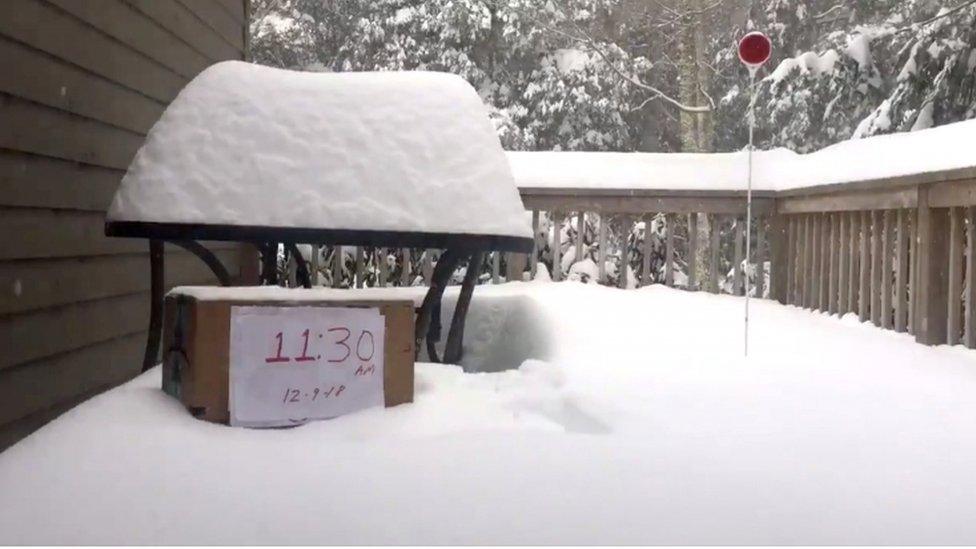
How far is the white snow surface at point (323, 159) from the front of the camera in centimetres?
248

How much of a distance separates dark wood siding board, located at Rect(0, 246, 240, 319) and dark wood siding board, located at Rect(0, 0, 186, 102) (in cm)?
65

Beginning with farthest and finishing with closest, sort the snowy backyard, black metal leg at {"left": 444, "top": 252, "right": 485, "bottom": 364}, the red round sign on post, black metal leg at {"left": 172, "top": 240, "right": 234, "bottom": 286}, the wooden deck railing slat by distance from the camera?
the red round sign on post → the wooden deck railing slat → black metal leg at {"left": 444, "top": 252, "right": 485, "bottom": 364} → black metal leg at {"left": 172, "top": 240, "right": 234, "bottom": 286} → the snowy backyard

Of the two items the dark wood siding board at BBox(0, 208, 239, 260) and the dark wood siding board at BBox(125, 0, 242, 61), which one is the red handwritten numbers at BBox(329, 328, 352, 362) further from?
the dark wood siding board at BBox(125, 0, 242, 61)

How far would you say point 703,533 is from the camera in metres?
1.54

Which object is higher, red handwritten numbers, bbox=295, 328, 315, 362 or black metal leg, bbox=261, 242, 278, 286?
black metal leg, bbox=261, 242, 278, 286

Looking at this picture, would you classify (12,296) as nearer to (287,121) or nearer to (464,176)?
(287,121)

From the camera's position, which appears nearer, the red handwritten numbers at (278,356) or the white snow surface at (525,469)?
the white snow surface at (525,469)

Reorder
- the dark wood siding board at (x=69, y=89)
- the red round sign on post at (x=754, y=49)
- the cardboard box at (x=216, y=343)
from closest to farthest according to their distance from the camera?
the cardboard box at (x=216, y=343) → the dark wood siding board at (x=69, y=89) → the red round sign on post at (x=754, y=49)

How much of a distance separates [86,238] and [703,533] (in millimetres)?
2465

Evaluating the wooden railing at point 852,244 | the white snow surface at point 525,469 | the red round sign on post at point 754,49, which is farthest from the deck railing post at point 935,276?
the white snow surface at point 525,469

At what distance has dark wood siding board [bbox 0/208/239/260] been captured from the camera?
2613mm

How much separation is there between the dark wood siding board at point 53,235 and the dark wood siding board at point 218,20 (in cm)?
137

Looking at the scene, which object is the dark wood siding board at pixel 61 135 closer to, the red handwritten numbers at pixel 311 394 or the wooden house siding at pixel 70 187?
the wooden house siding at pixel 70 187

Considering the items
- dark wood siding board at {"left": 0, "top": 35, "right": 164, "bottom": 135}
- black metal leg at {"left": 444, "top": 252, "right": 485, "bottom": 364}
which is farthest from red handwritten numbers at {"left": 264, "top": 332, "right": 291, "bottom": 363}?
dark wood siding board at {"left": 0, "top": 35, "right": 164, "bottom": 135}
